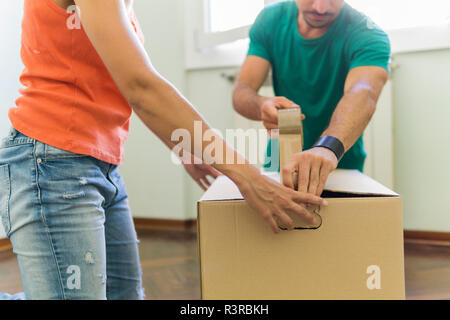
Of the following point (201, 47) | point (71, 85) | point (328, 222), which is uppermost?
point (201, 47)

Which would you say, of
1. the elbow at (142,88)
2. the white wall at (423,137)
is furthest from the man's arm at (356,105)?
the white wall at (423,137)

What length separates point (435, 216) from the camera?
81.0 inches

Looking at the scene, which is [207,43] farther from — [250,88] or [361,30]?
[361,30]

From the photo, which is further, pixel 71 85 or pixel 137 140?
pixel 137 140

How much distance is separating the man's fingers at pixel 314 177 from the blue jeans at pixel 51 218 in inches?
14.4

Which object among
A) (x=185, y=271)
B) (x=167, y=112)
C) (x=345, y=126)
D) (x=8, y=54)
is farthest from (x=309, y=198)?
(x=8, y=54)

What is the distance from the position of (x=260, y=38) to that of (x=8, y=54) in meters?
1.60

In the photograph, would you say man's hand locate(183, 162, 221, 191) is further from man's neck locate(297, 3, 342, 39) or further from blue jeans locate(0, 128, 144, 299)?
man's neck locate(297, 3, 342, 39)

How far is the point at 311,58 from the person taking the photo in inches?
47.0

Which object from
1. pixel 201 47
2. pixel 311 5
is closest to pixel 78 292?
pixel 311 5

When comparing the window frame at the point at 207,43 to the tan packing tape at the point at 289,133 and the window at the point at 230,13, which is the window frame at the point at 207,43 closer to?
the window at the point at 230,13

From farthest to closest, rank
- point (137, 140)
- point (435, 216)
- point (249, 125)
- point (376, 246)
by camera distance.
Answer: point (137, 140), point (249, 125), point (435, 216), point (376, 246)

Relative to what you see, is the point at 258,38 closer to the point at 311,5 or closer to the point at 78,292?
the point at 311,5
